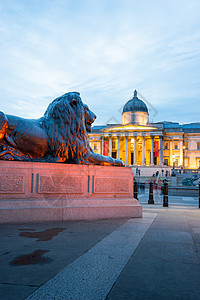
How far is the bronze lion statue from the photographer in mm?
5824

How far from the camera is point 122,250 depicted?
3.66 m

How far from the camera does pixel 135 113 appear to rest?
7512cm

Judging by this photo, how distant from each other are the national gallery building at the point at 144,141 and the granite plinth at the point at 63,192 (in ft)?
199

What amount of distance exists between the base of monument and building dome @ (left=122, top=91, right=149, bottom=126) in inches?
2696

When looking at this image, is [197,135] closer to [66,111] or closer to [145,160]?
[145,160]

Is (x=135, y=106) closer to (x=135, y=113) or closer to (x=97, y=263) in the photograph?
(x=135, y=113)

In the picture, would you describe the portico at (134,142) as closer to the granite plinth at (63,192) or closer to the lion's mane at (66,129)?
the granite plinth at (63,192)

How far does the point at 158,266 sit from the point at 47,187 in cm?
348

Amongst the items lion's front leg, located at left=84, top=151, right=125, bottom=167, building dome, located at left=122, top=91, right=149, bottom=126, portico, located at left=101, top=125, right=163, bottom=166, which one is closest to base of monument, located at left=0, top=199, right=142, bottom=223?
lion's front leg, located at left=84, top=151, right=125, bottom=167

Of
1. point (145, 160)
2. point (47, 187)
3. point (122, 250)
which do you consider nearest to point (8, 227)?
point (47, 187)

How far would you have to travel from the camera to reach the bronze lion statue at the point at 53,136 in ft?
19.1

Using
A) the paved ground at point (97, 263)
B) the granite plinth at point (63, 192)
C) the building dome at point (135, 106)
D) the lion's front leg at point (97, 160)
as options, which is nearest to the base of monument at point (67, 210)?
the granite plinth at point (63, 192)

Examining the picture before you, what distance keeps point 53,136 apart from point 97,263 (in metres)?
3.71

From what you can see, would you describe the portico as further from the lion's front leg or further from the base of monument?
the base of monument
